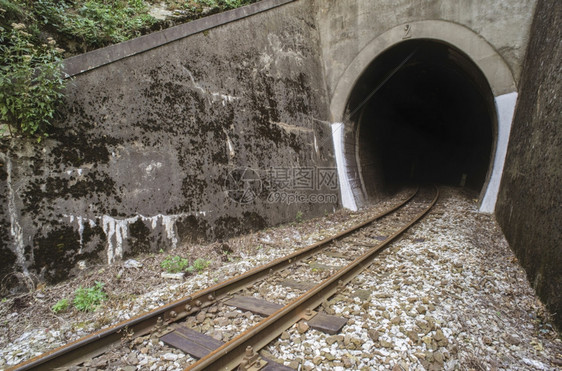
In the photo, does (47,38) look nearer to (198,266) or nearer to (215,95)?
(215,95)

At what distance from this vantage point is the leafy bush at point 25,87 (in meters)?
3.60

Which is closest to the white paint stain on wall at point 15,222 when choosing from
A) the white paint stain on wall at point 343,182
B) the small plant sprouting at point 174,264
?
the small plant sprouting at point 174,264

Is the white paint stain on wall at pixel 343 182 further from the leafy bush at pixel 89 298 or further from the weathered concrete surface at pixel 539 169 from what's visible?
the leafy bush at pixel 89 298

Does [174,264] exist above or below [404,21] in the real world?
below

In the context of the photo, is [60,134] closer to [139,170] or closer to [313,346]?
[139,170]

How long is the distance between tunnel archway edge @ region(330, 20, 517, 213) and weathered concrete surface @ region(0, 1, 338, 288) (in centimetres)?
333

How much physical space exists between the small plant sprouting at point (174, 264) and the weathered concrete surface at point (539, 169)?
480 centimetres

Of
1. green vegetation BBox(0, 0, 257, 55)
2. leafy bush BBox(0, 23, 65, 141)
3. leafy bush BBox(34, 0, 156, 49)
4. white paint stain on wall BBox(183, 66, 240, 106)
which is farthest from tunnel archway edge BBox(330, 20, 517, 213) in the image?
leafy bush BBox(0, 23, 65, 141)

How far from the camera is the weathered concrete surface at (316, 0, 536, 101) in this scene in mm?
7074

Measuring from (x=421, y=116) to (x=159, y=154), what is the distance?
19.1 m

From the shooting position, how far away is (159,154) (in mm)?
5059

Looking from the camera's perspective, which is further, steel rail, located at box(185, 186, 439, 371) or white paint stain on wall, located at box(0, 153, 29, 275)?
white paint stain on wall, located at box(0, 153, 29, 275)

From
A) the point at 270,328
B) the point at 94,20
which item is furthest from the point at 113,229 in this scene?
the point at 94,20

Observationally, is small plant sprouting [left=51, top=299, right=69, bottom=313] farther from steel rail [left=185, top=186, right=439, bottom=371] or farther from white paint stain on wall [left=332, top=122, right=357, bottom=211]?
white paint stain on wall [left=332, top=122, right=357, bottom=211]
